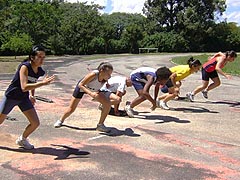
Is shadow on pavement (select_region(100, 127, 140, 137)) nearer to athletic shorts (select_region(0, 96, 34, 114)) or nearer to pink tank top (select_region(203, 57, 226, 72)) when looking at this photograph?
athletic shorts (select_region(0, 96, 34, 114))

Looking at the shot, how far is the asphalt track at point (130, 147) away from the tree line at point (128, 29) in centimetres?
4333

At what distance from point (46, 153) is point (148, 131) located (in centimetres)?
217

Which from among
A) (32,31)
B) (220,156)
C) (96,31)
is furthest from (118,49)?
(220,156)

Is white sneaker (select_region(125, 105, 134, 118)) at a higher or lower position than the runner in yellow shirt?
lower

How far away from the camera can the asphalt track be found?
5066mm

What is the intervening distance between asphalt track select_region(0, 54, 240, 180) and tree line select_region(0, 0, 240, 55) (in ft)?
142

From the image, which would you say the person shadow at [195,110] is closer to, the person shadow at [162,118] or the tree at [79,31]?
the person shadow at [162,118]

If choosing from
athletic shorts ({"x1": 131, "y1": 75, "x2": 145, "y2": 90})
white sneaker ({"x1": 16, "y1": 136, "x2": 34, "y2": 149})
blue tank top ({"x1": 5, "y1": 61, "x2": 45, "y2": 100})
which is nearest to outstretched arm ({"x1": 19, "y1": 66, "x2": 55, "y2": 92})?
blue tank top ({"x1": 5, "y1": 61, "x2": 45, "y2": 100})

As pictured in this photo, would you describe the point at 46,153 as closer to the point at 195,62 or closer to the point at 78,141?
the point at 78,141

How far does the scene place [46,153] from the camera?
19.1 ft

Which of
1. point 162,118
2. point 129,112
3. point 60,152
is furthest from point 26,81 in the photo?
point 162,118

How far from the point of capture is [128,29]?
207 ft

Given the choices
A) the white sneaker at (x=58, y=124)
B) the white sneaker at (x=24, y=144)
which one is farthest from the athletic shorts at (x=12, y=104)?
the white sneaker at (x=58, y=124)

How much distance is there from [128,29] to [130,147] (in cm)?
5774
